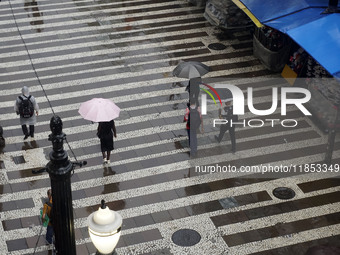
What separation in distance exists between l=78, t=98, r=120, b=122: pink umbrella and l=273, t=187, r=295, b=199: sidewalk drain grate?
3.89 metres

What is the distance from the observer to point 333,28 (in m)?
14.7

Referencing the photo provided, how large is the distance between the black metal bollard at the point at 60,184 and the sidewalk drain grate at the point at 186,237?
544cm

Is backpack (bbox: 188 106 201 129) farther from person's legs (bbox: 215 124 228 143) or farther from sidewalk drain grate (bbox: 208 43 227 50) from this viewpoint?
sidewalk drain grate (bbox: 208 43 227 50)

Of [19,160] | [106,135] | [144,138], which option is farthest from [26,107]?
[144,138]

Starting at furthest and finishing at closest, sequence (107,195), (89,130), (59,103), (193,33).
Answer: (193,33) < (59,103) < (89,130) < (107,195)

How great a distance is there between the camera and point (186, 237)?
505 inches

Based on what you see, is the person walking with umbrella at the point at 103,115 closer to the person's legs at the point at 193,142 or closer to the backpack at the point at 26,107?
the backpack at the point at 26,107

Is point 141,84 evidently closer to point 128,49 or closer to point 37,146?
point 128,49

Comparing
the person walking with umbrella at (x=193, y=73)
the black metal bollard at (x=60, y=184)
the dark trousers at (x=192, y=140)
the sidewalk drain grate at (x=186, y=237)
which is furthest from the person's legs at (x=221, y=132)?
the black metal bollard at (x=60, y=184)

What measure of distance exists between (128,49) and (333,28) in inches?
294

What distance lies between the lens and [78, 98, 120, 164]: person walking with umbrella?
45.3 feet

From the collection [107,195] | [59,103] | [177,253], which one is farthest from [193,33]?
[177,253]

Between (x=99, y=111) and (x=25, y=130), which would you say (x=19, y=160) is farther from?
(x=99, y=111)

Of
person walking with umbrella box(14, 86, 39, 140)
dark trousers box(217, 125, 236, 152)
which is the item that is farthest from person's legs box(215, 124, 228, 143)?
person walking with umbrella box(14, 86, 39, 140)
